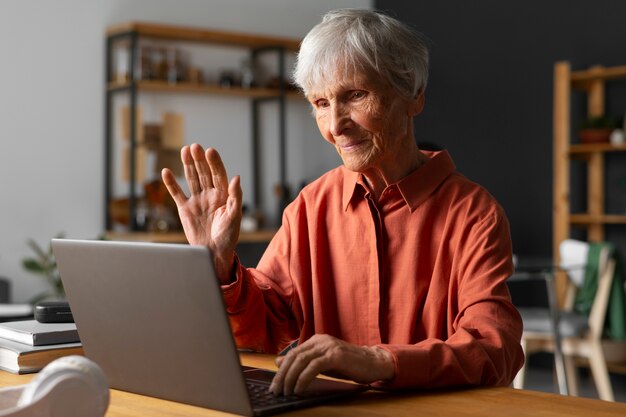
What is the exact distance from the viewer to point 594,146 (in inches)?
222

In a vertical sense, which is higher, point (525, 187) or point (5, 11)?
point (5, 11)

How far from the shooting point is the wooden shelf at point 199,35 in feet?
20.5

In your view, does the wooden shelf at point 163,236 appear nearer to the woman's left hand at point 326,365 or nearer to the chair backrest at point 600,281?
the chair backrest at point 600,281

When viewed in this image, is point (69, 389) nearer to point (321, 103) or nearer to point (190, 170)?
point (190, 170)

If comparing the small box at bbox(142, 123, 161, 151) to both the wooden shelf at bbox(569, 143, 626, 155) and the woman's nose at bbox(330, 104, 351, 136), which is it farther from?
the woman's nose at bbox(330, 104, 351, 136)

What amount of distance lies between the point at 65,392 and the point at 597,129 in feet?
17.0

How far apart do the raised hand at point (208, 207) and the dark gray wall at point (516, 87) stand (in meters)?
4.68

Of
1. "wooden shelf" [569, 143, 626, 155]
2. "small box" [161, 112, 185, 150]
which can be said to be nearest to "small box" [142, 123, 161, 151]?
"small box" [161, 112, 185, 150]

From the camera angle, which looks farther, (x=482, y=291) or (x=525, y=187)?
(x=525, y=187)

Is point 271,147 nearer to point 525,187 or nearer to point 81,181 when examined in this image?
point 81,181

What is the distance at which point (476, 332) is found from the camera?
4.84 feet

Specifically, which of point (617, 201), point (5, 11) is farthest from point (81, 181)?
point (617, 201)

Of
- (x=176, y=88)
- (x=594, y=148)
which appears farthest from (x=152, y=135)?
(x=594, y=148)

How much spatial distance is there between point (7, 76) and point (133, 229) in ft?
4.22
